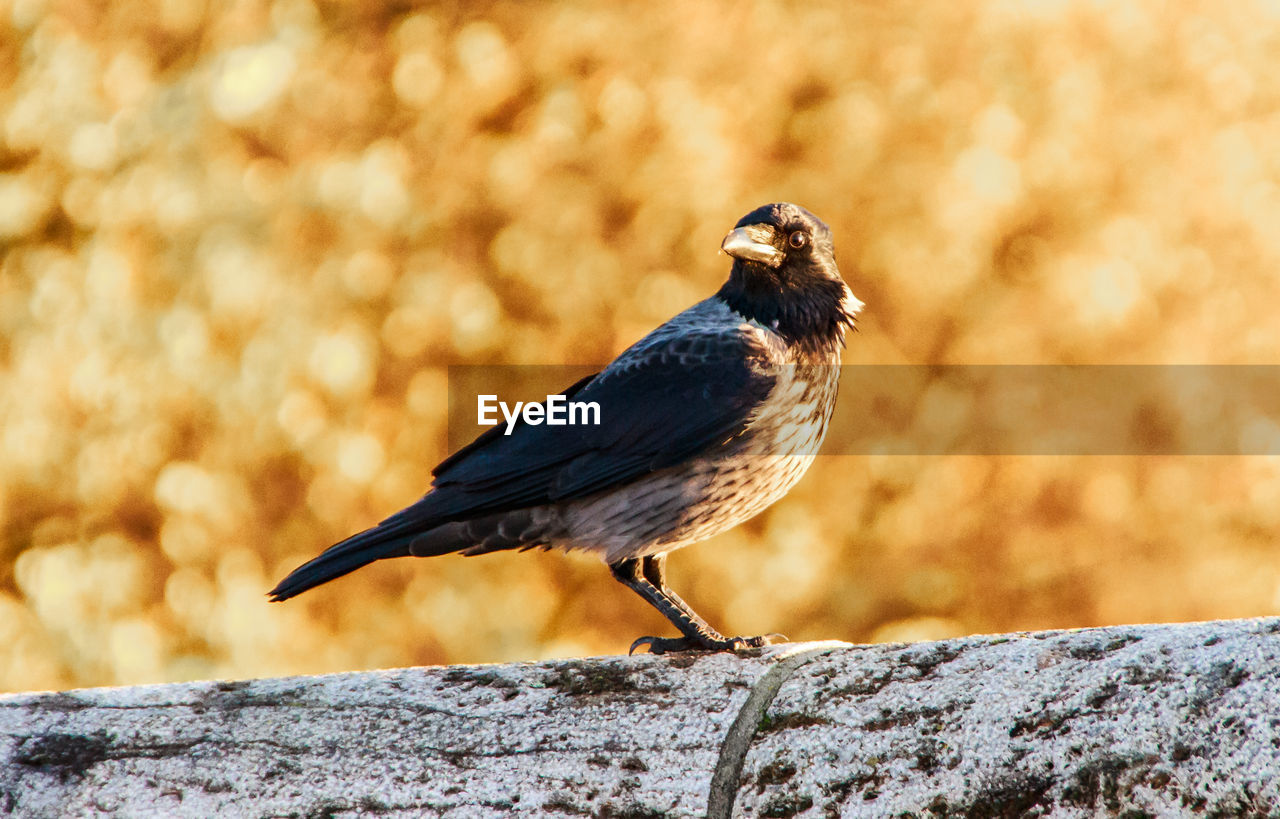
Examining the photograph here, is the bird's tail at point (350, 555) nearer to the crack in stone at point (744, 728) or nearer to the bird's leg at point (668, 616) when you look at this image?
the bird's leg at point (668, 616)

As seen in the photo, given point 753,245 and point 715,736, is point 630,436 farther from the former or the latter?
point 715,736

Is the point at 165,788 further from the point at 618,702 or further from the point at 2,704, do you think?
the point at 618,702

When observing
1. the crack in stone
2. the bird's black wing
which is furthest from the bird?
the crack in stone

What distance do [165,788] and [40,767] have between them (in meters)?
0.26

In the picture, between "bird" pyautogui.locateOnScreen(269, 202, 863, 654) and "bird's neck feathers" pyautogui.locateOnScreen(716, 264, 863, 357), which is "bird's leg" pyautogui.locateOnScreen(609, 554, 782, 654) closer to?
"bird" pyautogui.locateOnScreen(269, 202, 863, 654)

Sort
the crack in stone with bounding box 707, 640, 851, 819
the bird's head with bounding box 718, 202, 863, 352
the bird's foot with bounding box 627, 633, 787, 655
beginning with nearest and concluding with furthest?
the crack in stone with bounding box 707, 640, 851, 819 → the bird's foot with bounding box 627, 633, 787, 655 → the bird's head with bounding box 718, 202, 863, 352

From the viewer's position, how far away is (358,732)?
2.21 metres

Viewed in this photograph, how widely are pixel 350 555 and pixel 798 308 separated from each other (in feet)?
4.25

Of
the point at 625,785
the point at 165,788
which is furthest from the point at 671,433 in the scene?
the point at 165,788

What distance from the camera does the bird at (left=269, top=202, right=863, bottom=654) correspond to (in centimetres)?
276

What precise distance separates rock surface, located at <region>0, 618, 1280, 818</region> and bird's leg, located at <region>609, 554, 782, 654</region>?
247 millimetres

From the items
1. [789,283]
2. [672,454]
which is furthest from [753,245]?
[672,454]

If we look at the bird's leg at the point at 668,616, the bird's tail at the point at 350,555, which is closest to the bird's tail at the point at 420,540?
the bird's tail at the point at 350,555

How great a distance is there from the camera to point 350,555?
9.08ft
